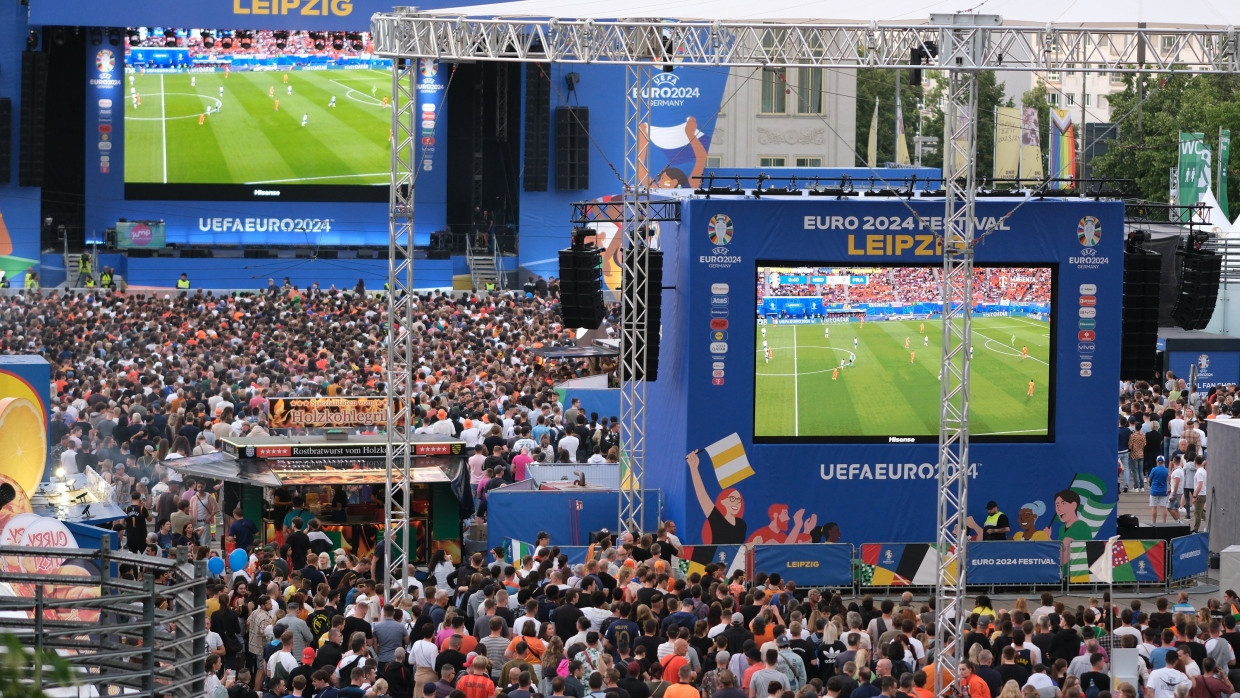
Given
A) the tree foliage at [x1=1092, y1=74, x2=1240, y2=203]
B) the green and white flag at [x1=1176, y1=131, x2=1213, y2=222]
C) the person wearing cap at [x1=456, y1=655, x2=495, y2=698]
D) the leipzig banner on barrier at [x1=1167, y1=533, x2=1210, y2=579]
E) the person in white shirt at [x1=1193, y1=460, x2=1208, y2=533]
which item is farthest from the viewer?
the tree foliage at [x1=1092, y1=74, x2=1240, y2=203]

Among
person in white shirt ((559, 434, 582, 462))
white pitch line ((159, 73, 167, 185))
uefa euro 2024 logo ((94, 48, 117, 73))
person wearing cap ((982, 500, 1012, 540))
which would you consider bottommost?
person wearing cap ((982, 500, 1012, 540))

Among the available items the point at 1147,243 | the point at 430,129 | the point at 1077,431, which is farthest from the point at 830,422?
the point at 430,129

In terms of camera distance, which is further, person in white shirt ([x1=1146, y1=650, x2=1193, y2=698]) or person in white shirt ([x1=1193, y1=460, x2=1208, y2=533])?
person in white shirt ([x1=1193, y1=460, x2=1208, y2=533])

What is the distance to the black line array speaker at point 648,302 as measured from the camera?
19359 mm

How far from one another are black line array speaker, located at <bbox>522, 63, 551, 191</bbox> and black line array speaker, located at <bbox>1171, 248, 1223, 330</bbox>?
997 inches

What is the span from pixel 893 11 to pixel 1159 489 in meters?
8.66

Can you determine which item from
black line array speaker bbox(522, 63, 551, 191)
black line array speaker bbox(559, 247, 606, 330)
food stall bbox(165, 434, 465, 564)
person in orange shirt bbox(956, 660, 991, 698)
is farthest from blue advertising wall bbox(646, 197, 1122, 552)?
black line array speaker bbox(522, 63, 551, 191)

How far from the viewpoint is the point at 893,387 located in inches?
782

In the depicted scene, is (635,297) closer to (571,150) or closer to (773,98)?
(571,150)

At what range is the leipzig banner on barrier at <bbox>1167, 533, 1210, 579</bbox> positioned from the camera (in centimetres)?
1922

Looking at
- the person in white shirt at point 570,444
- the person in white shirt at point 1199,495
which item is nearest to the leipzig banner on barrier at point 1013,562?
the person in white shirt at point 1199,495

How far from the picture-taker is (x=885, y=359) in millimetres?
19734

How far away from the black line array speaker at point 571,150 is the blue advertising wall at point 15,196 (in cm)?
1346

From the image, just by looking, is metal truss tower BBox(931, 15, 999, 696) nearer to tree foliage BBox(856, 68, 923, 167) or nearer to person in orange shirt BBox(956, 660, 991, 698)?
person in orange shirt BBox(956, 660, 991, 698)
